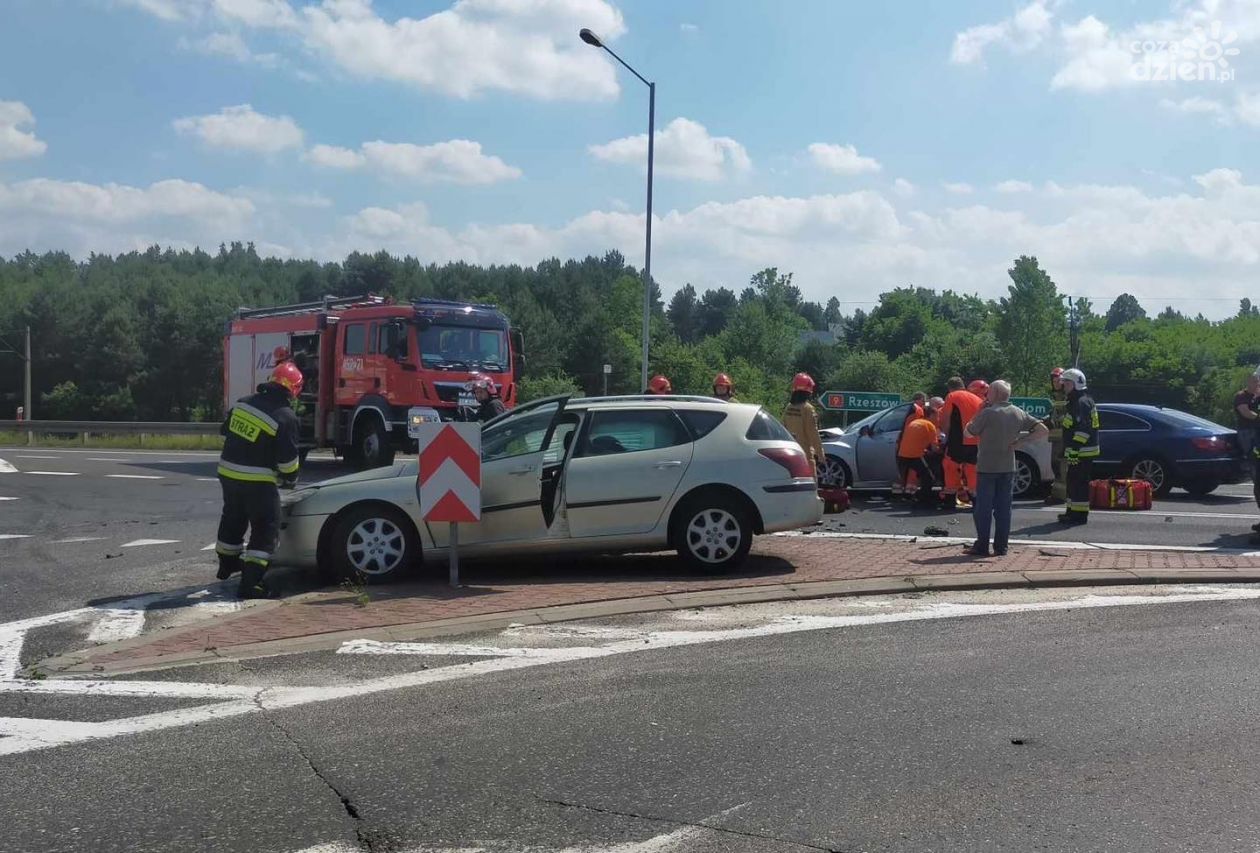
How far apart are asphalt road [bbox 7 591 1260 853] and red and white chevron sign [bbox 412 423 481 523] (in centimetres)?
208

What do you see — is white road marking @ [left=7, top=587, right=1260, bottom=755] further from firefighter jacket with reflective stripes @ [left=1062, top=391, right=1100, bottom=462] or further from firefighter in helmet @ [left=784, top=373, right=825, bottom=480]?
firefighter jacket with reflective stripes @ [left=1062, top=391, right=1100, bottom=462]

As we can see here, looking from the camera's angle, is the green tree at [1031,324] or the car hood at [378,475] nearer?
the car hood at [378,475]

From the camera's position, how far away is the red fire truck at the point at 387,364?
20.7 metres

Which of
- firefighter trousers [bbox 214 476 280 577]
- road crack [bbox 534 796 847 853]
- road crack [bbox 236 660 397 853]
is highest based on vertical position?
firefighter trousers [bbox 214 476 280 577]

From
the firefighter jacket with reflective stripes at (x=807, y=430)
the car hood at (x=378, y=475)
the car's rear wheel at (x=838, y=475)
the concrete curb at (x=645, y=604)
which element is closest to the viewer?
the concrete curb at (x=645, y=604)

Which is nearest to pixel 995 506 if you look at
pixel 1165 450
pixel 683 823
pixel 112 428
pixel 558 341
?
pixel 683 823

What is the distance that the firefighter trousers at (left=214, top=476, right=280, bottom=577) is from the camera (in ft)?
30.0

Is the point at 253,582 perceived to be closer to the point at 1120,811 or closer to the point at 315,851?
the point at 315,851

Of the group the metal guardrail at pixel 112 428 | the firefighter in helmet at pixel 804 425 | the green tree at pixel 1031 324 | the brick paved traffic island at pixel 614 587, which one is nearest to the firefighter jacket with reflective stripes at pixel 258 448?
the brick paved traffic island at pixel 614 587

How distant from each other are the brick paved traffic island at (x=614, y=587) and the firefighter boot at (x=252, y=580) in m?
0.30

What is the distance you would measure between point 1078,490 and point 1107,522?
48cm

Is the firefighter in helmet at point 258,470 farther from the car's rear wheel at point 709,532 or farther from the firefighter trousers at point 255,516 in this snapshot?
the car's rear wheel at point 709,532

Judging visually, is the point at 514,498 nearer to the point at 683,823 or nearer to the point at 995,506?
the point at 995,506

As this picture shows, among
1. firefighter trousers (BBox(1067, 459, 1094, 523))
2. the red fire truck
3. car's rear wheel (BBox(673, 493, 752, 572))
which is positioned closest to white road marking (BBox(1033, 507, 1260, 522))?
firefighter trousers (BBox(1067, 459, 1094, 523))
